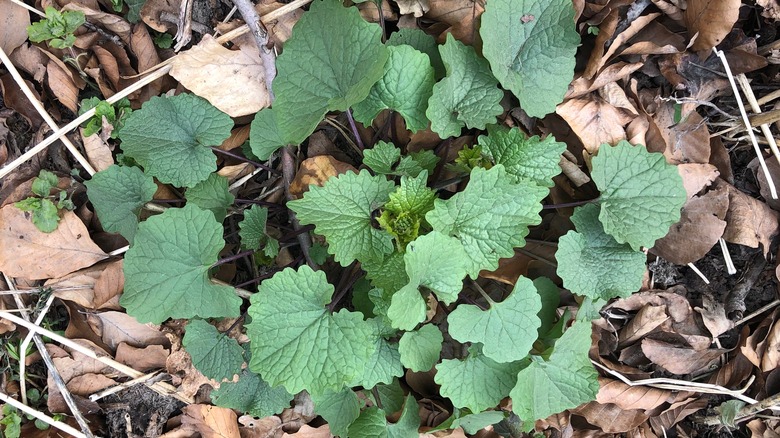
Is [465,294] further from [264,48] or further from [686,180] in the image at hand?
[264,48]

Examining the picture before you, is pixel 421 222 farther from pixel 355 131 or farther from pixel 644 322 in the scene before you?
pixel 644 322

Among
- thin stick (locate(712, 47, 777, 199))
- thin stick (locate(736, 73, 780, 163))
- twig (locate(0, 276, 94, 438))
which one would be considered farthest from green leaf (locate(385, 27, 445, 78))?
twig (locate(0, 276, 94, 438))

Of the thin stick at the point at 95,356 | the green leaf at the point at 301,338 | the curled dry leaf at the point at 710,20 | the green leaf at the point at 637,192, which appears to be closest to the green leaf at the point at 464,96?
the green leaf at the point at 637,192

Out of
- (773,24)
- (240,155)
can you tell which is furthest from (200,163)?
(773,24)

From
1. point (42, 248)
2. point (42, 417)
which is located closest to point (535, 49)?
point (42, 248)

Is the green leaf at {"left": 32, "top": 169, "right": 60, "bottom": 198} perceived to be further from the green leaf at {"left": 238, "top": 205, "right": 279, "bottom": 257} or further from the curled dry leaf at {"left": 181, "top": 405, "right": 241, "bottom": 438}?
the curled dry leaf at {"left": 181, "top": 405, "right": 241, "bottom": 438}

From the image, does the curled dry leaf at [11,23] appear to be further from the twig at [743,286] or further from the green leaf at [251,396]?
the twig at [743,286]
